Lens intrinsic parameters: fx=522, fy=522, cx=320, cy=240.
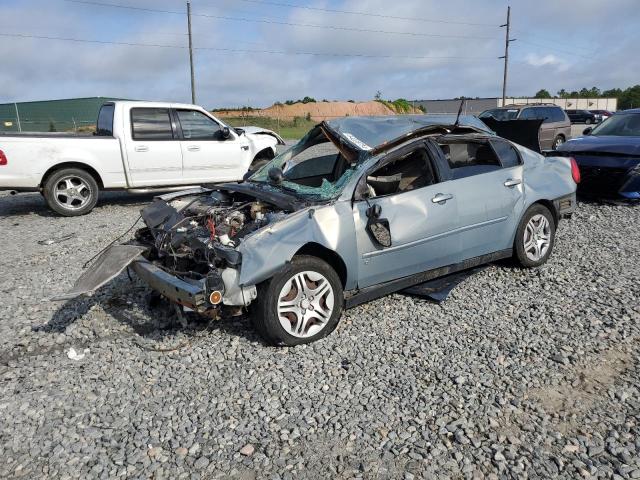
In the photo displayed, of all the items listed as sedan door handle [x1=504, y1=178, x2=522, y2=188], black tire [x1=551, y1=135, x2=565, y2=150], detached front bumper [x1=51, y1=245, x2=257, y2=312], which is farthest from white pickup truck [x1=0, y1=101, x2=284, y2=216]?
black tire [x1=551, y1=135, x2=565, y2=150]

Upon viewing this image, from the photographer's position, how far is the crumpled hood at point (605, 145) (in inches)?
349

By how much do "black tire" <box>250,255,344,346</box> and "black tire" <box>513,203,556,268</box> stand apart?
2.35 metres

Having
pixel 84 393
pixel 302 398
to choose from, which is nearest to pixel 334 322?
pixel 302 398

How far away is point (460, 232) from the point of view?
489 centimetres

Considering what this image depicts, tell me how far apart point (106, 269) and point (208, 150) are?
19.6 feet

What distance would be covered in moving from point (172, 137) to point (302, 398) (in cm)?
733

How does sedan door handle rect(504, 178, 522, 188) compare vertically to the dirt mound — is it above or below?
below

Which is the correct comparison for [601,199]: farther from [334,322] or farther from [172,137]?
[172,137]

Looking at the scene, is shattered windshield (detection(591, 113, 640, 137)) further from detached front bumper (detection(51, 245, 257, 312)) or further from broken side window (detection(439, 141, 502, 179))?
detached front bumper (detection(51, 245, 257, 312))

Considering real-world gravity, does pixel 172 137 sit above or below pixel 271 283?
above

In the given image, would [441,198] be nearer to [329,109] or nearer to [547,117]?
[547,117]

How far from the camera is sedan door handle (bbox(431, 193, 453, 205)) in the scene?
4.71m

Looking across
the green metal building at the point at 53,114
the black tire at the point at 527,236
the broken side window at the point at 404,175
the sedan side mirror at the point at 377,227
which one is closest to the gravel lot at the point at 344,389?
the black tire at the point at 527,236

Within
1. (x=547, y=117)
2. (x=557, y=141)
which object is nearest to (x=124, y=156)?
(x=547, y=117)
